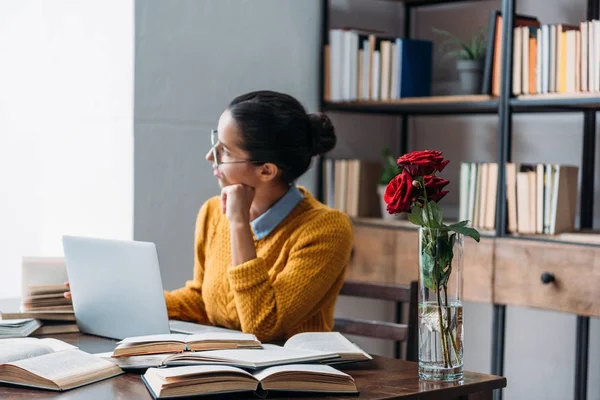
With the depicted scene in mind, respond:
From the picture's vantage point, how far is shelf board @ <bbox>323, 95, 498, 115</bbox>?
310 centimetres

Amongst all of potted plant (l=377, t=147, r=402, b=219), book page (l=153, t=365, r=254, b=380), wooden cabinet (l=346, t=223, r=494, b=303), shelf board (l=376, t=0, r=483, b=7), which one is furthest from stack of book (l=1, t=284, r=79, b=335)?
shelf board (l=376, t=0, r=483, b=7)

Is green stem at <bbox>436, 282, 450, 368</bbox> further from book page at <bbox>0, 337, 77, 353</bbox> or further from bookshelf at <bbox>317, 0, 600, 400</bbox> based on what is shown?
bookshelf at <bbox>317, 0, 600, 400</bbox>

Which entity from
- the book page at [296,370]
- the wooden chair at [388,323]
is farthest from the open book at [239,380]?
the wooden chair at [388,323]

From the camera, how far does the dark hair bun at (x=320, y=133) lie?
7.63 feet

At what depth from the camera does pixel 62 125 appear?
3217 millimetres

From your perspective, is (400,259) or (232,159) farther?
(400,259)

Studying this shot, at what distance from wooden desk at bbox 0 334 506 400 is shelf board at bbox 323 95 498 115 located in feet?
5.00

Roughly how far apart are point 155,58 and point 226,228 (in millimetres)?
892

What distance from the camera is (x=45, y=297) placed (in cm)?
213

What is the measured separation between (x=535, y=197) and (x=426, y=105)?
1.96ft

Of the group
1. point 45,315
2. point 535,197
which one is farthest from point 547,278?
point 45,315

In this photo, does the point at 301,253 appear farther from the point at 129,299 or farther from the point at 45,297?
the point at 45,297

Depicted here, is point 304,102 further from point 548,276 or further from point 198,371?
point 198,371

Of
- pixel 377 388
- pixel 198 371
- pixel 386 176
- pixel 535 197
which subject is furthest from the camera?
pixel 386 176
